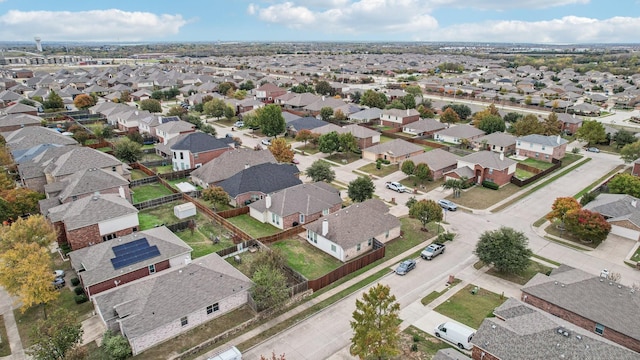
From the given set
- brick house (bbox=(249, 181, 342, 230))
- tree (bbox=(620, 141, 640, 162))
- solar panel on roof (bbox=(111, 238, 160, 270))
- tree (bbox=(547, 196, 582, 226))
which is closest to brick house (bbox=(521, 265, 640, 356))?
tree (bbox=(547, 196, 582, 226))

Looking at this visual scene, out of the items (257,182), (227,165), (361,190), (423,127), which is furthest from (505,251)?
(423,127)

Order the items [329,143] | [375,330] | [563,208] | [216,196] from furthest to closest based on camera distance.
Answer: [329,143]
[216,196]
[563,208]
[375,330]

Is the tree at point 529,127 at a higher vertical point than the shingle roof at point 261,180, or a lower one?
higher

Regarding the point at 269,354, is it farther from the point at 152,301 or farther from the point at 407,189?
the point at 407,189

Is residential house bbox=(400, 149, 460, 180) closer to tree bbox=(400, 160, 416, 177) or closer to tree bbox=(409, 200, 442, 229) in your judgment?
tree bbox=(400, 160, 416, 177)

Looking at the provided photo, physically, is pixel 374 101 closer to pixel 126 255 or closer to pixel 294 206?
pixel 294 206

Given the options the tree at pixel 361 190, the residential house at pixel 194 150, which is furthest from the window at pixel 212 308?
the residential house at pixel 194 150

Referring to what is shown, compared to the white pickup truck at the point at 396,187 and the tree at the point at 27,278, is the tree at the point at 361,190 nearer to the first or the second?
the white pickup truck at the point at 396,187
